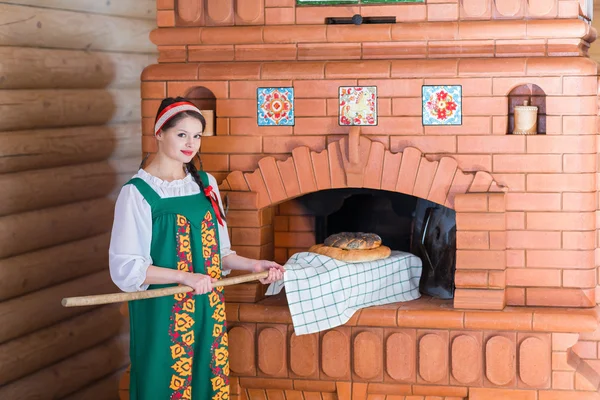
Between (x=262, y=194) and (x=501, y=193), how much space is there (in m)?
1.10

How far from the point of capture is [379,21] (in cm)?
450

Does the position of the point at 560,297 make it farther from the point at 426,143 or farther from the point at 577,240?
the point at 426,143

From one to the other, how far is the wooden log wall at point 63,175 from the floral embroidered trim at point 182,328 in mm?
1250

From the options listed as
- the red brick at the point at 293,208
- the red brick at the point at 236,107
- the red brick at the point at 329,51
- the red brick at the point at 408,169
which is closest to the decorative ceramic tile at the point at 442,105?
the red brick at the point at 408,169

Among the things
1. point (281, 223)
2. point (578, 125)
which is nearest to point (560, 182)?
point (578, 125)

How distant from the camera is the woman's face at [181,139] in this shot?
393 cm

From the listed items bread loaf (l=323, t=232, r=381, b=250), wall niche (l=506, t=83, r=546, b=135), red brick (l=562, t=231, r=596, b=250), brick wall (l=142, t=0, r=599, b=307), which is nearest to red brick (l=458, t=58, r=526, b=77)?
brick wall (l=142, t=0, r=599, b=307)

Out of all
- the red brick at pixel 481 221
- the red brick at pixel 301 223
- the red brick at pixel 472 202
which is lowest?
the red brick at pixel 301 223

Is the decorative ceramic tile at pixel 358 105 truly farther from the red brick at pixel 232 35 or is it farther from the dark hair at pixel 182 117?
the dark hair at pixel 182 117

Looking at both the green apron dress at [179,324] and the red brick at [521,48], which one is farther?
the red brick at [521,48]

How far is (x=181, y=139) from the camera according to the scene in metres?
3.94

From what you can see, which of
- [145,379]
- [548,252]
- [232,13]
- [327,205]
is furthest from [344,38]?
[145,379]

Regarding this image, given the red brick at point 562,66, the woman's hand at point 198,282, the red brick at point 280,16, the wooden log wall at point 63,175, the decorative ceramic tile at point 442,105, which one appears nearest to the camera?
the woman's hand at point 198,282

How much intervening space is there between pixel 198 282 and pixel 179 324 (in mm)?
257
